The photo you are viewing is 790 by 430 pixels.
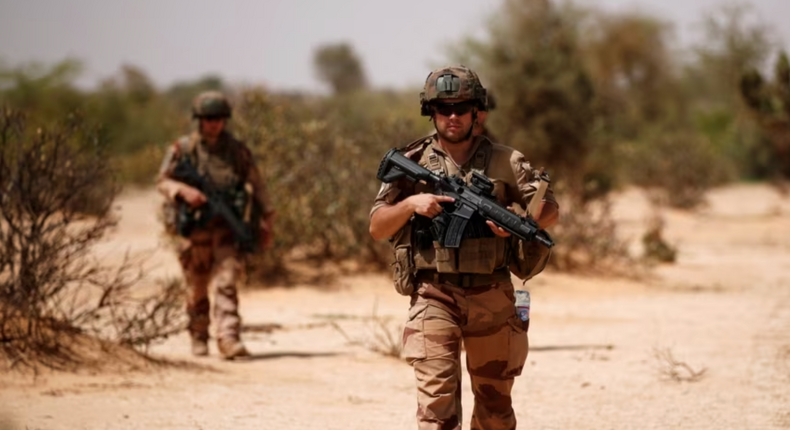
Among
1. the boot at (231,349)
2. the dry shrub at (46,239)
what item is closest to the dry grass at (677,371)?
the boot at (231,349)

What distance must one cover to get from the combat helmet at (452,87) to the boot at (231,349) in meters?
3.90

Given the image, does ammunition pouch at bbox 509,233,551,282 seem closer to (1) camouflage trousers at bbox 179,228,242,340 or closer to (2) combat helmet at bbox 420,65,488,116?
(2) combat helmet at bbox 420,65,488,116

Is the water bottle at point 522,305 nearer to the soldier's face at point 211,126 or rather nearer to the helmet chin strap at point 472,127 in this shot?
the helmet chin strap at point 472,127

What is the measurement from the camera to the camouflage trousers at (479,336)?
4879 mm

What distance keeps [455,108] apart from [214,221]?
3907 millimetres

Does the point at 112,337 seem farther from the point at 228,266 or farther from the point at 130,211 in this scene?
the point at 130,211

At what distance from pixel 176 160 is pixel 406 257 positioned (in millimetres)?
3887

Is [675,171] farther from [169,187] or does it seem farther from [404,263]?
[404,263]

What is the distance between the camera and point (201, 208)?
27.7 ft

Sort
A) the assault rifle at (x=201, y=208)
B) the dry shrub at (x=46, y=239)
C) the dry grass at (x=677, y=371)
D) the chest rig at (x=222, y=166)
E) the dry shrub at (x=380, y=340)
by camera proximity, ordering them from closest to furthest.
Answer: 1. the dry shrub at (x=46, y=239)
2. the dry grass at (x=677, y=371)
3. the assault rifle at (x=201, y=208)
4. the chest rig at (x=222, y=166)
5. the dry shrub at (x=380, y=340)

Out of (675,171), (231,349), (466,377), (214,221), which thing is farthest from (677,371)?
(675,171)

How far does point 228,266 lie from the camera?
8.52 m

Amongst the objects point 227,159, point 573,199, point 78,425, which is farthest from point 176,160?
point 573,199

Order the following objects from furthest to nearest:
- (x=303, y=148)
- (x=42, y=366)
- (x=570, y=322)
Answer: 1. (x=303, y=148)
2. (x=570, y=322)
3. (x=42, y=366)
